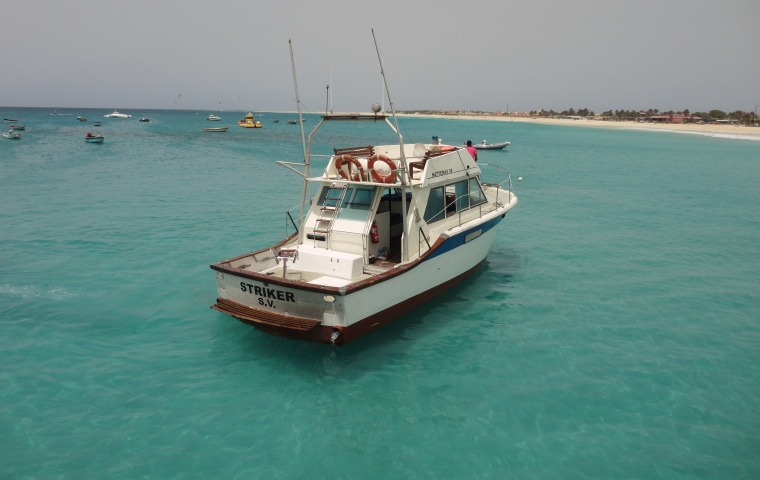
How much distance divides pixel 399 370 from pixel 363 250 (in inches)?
112

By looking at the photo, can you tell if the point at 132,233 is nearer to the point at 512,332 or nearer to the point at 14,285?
the point at 14,285

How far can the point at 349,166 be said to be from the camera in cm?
1144

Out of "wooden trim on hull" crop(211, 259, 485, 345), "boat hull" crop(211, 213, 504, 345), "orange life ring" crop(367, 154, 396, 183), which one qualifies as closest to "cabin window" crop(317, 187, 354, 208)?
"orange life ring" crop(367, 154, 396, 183)

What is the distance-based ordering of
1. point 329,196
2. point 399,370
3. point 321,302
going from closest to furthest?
point 321,302, point 399,370, point 329,196

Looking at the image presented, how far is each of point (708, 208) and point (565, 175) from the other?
13.0 m

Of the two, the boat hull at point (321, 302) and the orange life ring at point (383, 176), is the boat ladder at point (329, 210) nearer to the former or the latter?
the orange life ring at point (383, 176)

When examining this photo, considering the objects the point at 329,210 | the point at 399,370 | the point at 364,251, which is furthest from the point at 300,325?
the point at 329,210

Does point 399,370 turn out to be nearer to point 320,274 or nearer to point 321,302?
point 321,302

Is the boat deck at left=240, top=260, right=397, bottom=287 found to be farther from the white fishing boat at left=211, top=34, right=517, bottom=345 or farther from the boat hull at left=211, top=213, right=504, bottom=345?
the boat hull at left=211, top=213, right=504, bottom=345

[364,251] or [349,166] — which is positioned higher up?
[349,166]

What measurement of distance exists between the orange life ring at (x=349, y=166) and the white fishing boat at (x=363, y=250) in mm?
24

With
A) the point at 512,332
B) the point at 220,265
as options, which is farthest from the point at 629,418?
the point at 220,265

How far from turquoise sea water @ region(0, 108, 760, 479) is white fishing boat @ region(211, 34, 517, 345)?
0.96 m

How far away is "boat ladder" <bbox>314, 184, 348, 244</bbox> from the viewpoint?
11.3 metres
